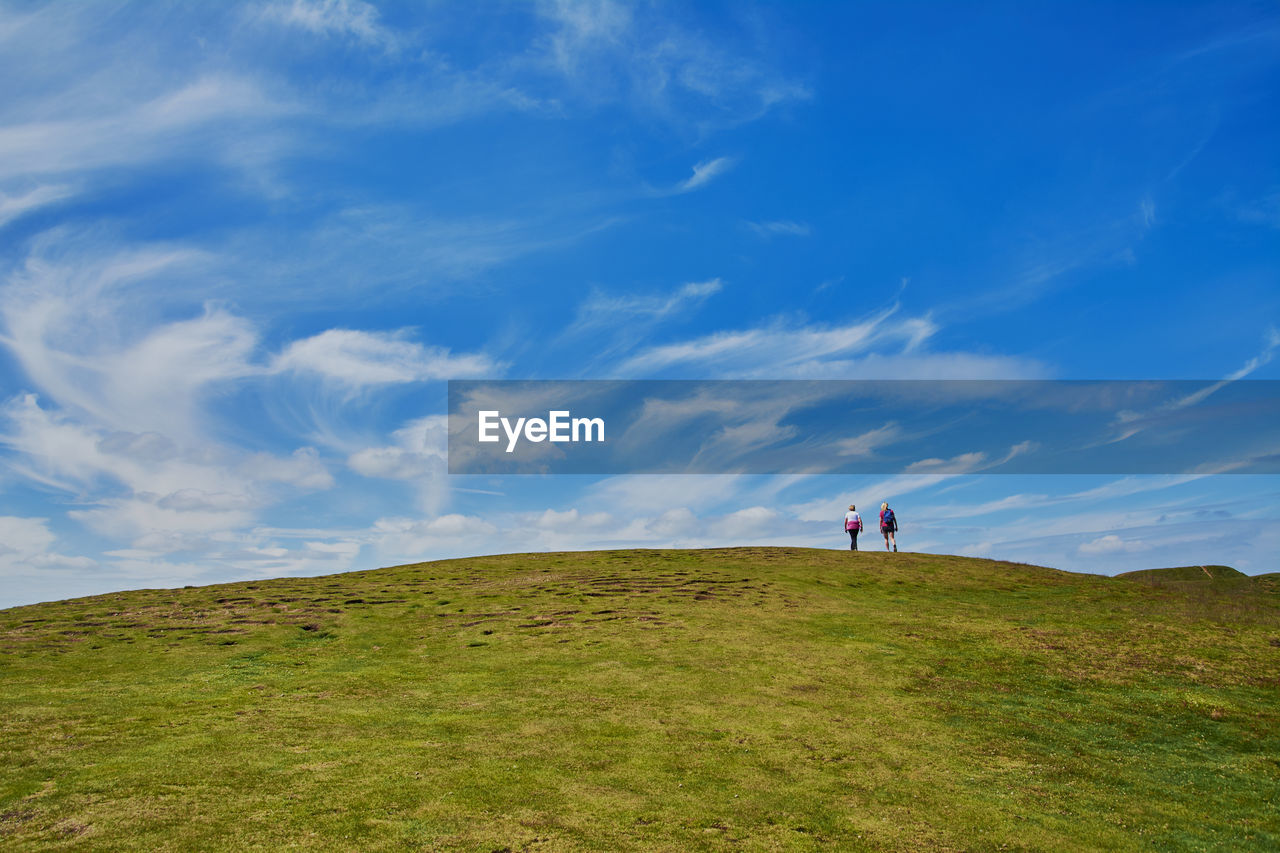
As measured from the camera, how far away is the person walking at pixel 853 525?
48875 mm

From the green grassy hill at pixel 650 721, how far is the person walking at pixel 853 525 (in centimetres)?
1265

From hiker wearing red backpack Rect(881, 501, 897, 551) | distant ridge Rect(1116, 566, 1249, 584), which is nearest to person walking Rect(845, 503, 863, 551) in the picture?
hiker wearing red backpack Rect(881, 501, 897, 551)

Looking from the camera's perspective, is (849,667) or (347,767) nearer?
(347,767)

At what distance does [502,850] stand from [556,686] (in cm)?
1027

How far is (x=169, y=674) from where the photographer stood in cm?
2350

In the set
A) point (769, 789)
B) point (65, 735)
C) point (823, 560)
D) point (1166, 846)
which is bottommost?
point (1166, 846)

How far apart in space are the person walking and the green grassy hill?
1265cm

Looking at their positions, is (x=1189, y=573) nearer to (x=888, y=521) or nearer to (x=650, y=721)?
(x=888, y=521)

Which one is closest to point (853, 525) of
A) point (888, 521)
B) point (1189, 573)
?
point (888, 521)

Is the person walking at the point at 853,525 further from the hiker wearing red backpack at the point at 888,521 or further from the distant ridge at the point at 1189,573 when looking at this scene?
the distant ridge at the point at 1189,573

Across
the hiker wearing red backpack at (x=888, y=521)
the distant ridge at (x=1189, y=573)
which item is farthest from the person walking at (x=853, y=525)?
the distant ridge at (x=1189, y=573)

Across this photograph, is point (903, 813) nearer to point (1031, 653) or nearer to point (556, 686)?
point (556, 686)

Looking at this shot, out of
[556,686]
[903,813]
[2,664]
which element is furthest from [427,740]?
[2,664]

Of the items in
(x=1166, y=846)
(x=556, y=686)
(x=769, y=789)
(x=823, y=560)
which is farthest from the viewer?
(x=823, y=560)
